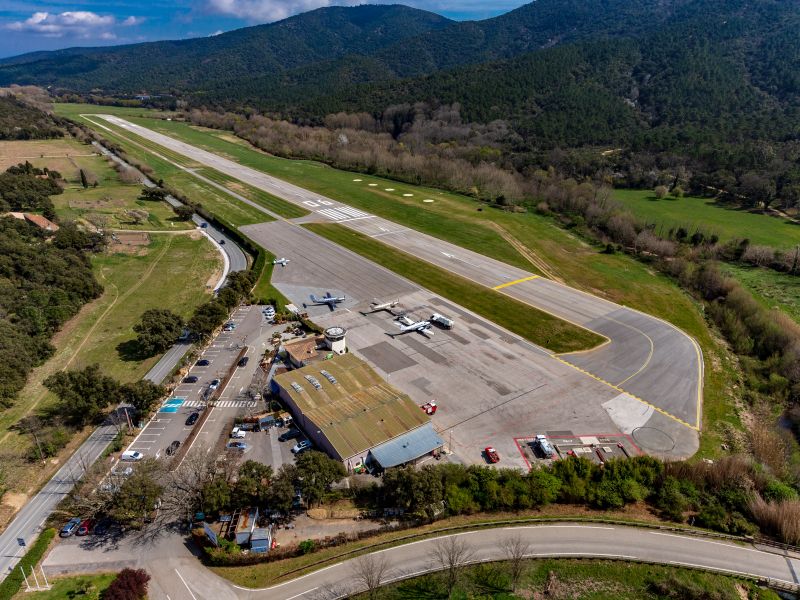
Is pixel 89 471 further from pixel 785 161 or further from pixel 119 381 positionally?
pixel 785 161

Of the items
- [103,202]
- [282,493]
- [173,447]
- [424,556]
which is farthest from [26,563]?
[103,202]

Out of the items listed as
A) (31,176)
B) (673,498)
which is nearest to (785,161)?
(673,498)

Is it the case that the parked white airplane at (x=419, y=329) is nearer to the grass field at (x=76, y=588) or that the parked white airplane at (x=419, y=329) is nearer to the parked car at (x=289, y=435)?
the parked car at (x=289, y=435)

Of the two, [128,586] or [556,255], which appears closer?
[128,586]

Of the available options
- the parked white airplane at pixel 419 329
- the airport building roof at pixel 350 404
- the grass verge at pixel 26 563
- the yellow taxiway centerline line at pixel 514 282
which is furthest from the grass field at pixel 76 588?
the yellow taxiway centerline line at pixel 514 282

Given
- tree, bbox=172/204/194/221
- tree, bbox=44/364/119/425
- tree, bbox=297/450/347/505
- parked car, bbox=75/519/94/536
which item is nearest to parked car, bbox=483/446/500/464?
tree, bbox=297/450/347/505

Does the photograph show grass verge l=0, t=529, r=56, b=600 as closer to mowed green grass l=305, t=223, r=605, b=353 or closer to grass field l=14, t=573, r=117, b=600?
grass field l=14, t=573, r=117, b=600

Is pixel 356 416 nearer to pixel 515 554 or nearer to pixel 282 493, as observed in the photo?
pixel 282 493
